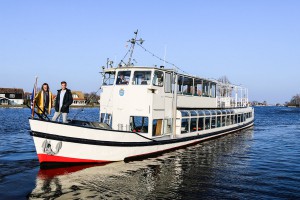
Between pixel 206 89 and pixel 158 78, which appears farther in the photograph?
pixel 206 89

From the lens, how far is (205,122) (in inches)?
928

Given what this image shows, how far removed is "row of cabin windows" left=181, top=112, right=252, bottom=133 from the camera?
20.3 meters

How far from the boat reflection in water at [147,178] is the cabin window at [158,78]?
4.37 metres

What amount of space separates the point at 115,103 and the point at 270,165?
9.39 meters

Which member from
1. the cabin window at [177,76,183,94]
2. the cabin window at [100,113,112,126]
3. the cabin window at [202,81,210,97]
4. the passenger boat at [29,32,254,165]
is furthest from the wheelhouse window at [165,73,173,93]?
the cabin window at [202,81,210,97]

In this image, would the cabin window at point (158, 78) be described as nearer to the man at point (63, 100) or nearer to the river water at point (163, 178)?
the river water at point (163, 178)

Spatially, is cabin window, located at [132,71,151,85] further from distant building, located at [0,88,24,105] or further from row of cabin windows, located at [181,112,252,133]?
distant building, located at [0,88,24,105]

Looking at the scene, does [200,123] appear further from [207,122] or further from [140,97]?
[140,97]

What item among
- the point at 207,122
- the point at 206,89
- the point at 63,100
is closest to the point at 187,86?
the point at 206,89

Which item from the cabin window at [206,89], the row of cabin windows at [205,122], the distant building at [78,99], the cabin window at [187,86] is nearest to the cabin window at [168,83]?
the cabin window at [187,86]

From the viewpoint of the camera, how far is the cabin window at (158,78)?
1694cm

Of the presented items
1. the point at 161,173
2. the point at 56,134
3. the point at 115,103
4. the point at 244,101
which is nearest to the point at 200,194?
the point at 161,173

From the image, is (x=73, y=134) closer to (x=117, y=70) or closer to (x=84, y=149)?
(x=84, y=149)

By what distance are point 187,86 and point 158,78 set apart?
458 cm
